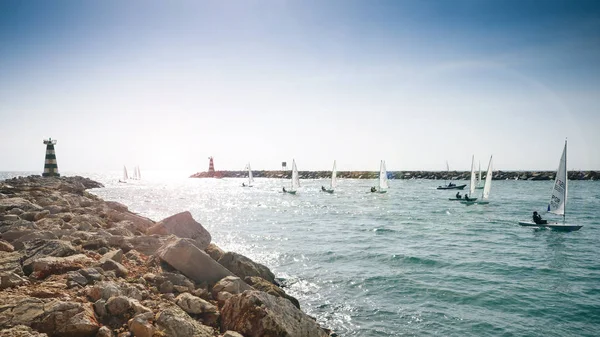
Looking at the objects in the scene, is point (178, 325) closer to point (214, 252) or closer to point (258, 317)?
point (258, 317)

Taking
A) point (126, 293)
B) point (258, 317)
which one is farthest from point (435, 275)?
point (126, 293)

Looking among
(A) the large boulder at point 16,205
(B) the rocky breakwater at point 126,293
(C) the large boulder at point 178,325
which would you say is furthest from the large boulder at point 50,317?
(A) the large boulder at point 16,205

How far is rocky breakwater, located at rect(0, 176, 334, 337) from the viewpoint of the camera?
17.8 feet

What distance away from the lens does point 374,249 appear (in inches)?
886

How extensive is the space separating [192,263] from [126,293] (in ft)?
8.07

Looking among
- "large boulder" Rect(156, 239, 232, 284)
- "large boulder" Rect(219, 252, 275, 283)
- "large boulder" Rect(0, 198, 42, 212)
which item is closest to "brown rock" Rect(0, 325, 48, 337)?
"large boulder" Rect(156, 239, 232, 284)

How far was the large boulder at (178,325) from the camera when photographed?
5.82 m

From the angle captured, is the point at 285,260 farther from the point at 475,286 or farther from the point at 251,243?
the point at 475,286

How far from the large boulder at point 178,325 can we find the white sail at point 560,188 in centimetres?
3307

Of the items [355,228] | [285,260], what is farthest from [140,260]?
[355,228]

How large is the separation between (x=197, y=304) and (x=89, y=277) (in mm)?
2297

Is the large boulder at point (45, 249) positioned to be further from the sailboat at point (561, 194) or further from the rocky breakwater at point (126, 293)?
the sailboat at point (561, 194)

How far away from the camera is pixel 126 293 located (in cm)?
666

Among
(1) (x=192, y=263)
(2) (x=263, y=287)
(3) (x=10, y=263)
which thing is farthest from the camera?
(2) (x=263, y=287)
